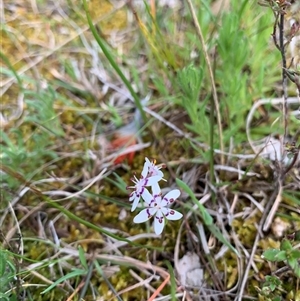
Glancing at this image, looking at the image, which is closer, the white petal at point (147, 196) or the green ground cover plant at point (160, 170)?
the white petal at point (147, 196)

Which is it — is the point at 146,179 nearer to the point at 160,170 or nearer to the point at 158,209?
the point at 158,209

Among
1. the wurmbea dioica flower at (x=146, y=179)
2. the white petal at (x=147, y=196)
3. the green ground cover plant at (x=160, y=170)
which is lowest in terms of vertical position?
the green ground cover plant at (x=160, y=170)

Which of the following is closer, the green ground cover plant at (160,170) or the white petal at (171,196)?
the white petal at (171,196)

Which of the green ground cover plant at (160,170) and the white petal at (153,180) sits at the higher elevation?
the white petal at (153,180)

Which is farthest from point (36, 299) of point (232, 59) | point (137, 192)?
point (232, 59)

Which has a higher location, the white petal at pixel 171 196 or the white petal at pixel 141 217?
the white petal at pixel 171 196

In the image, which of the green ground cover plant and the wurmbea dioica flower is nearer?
the wurmbea dioica flower
